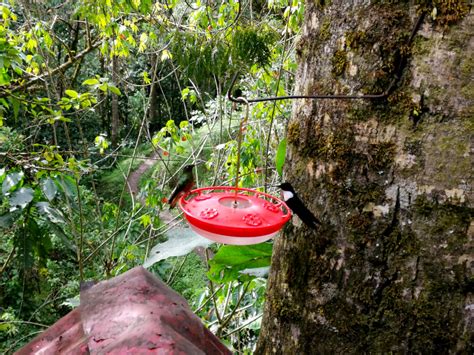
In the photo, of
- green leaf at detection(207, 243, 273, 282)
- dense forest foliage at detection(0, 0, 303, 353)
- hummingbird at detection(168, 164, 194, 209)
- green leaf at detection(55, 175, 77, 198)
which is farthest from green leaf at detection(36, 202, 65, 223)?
green leaf at detection(207, 243, 273, 282)

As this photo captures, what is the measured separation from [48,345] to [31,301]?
14.8 feet

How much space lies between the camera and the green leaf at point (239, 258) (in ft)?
5.72

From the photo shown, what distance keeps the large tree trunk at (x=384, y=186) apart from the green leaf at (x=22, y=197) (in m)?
1.48

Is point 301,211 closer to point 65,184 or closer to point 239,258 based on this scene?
point 239,258

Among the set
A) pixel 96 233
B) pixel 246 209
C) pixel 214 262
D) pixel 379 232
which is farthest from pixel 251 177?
pixel 96 233

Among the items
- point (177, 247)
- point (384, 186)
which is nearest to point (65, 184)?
point (177, 247)

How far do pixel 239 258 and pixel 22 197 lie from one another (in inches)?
45.5

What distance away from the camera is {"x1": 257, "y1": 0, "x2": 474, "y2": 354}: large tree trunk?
36.4 inches

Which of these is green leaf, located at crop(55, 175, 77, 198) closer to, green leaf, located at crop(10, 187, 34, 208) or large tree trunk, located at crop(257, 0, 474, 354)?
green leaf, located at crop(10, 187, 34, 208)

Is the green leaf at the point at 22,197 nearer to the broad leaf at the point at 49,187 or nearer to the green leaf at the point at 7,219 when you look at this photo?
the broad leaf at the point at 49,187

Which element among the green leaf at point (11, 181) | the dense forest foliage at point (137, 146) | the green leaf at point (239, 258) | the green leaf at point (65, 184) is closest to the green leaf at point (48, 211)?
the dense forest foliage at point (137, 146)

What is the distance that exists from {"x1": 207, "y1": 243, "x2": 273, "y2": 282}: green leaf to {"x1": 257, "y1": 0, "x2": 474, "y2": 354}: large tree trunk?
575 mm

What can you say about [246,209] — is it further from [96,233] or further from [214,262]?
[96,233]

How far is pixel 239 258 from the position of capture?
5.84ft
